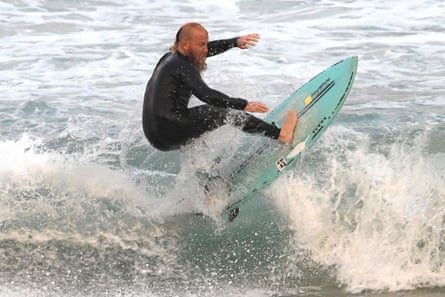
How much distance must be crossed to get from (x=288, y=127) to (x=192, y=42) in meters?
1.09

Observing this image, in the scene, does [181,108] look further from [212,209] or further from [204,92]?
[212,209]

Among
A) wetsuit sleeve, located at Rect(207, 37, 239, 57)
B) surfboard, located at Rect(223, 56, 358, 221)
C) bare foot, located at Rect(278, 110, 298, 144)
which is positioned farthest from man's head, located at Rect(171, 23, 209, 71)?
surfboard, located at Rect(223, 56, 358, 221)

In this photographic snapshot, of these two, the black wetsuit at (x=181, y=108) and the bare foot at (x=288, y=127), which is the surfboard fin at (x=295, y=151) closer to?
the bare foot at (x=288, y=127)

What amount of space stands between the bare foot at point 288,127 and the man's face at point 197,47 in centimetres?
90

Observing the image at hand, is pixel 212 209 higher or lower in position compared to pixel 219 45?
lower

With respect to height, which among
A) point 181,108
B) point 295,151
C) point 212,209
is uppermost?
point 181,108

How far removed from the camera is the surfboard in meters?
6.41

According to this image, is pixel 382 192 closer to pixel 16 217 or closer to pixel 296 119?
pixel 296 119

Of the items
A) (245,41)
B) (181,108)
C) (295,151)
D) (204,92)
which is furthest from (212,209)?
(245,41)

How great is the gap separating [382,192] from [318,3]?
42.1 feet

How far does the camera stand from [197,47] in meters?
5.85

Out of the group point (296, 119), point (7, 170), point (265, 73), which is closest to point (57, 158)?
point (7, 170)

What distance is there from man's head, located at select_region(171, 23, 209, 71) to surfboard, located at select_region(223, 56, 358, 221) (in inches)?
41.7

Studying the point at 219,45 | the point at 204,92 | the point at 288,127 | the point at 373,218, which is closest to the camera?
the point at 204,92
